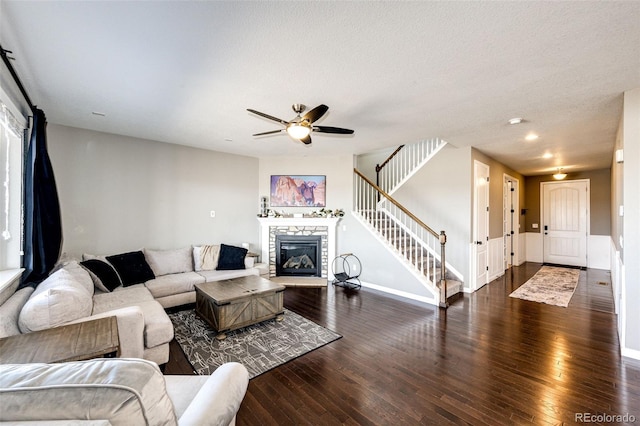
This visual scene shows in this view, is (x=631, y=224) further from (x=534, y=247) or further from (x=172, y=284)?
(x=534, y=247)

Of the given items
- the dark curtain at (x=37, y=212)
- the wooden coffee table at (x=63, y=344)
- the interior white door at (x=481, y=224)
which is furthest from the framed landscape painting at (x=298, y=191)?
the wooden coffee table at (x=63, y=344)

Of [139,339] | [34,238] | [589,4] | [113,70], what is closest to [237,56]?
[113,70]

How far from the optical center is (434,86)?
102 inches

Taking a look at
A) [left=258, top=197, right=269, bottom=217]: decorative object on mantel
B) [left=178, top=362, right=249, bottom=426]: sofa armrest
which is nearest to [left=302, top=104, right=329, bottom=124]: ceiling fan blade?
[left=178, top=362, right=249, bottom=426]: sofa armrest

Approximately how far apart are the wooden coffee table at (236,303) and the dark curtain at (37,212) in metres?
1.62

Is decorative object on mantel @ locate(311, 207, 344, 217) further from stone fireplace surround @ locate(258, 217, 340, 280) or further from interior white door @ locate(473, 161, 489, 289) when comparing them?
interior white door @ locate(473, 161, 489, 289)

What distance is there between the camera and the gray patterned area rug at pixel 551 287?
4539 millimetres

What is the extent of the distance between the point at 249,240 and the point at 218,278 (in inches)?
64.6

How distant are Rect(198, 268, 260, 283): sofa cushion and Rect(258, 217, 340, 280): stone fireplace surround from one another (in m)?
0.97

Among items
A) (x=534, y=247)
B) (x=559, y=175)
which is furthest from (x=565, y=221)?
(x=559, y=175)

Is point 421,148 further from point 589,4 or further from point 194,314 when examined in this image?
point 194,314

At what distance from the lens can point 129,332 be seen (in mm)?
2234

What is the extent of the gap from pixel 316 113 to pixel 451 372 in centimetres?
→ 267

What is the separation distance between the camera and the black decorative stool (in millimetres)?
5273
